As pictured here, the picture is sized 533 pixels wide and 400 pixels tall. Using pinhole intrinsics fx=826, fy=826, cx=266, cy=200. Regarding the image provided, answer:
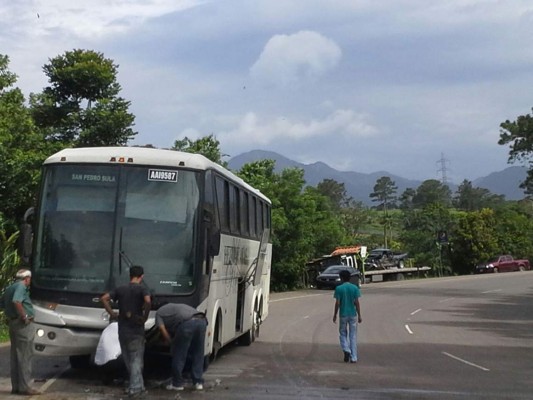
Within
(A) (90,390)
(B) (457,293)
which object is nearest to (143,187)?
(A) (90,390)

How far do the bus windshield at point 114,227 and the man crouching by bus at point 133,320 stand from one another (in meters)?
0.94

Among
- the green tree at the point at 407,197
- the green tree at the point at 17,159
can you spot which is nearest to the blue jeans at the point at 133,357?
the green tree at the point at 17,159

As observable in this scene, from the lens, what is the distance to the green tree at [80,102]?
112ft

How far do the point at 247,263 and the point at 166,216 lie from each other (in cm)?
517

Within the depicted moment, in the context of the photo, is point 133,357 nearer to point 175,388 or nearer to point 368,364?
point 175,388

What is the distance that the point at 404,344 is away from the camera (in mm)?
19469

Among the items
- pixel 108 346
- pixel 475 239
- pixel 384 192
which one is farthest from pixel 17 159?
pixel 384 192

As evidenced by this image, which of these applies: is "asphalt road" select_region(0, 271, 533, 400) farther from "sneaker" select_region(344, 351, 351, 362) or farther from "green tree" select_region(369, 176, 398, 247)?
"green tree" select_region(369, 176, 398, 247)

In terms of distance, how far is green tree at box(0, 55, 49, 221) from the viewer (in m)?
25.6

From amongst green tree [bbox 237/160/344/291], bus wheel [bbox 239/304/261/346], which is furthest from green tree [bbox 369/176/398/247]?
bus wheel [bbox 239/304/261/346]

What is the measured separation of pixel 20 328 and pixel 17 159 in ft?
52.8

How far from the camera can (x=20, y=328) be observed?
10.6 m

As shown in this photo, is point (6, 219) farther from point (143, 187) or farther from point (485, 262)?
point (485, 262)

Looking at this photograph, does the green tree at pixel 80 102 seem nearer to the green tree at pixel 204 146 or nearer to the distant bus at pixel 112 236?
the green tree at pixel 204 146
